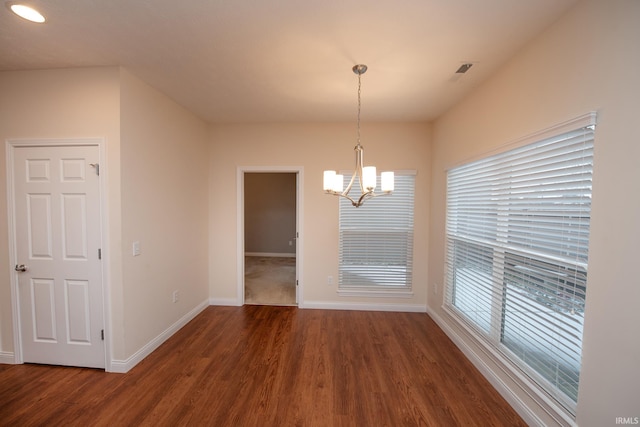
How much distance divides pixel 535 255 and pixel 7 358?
468 cm

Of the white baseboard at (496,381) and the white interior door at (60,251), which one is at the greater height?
the white interior door at (60,251)

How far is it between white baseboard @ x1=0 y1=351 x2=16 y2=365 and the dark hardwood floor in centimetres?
5

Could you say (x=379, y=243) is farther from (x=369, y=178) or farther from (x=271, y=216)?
(x=271, y=216)

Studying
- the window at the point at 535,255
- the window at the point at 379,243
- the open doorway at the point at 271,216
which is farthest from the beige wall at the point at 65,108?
the open doorway at the point at 271,216

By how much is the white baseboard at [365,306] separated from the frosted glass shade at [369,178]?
233cm

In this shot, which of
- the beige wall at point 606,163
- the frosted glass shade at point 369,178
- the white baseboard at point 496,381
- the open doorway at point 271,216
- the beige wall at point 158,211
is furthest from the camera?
the open doorway at point 271,216

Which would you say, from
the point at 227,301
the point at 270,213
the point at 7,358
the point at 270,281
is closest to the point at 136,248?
the point at 7,358

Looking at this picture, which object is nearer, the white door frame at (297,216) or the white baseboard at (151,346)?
the white baseboard at (151,346)

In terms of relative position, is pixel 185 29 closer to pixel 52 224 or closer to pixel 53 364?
pixel 52 224

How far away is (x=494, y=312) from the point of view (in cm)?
211

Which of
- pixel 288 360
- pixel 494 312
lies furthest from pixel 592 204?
pixel 288 360

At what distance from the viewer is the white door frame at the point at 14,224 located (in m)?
2.14

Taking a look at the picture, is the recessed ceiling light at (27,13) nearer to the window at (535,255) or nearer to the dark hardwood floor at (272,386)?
the dark hardwood floor at (272,386)

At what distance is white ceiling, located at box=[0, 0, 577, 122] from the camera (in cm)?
148
